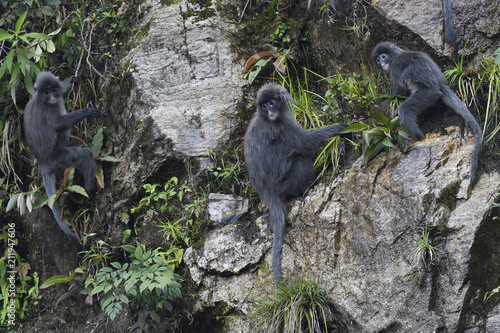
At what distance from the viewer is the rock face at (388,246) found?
3.18m

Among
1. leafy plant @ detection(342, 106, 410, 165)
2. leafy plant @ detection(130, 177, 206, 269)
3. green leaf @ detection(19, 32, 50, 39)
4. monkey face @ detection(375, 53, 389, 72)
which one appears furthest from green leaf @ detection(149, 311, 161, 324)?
green leaf @ detection(19, 32, 50, 39)

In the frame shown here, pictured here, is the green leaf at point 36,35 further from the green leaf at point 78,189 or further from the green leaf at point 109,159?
the green leaf at point 78,189

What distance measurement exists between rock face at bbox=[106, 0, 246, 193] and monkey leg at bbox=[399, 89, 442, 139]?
5.36ft

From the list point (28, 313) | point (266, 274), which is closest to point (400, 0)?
point (266, 274)

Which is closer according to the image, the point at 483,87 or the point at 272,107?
the point at 483,87

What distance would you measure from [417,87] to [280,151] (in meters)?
1.11

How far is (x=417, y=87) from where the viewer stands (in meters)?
3.89

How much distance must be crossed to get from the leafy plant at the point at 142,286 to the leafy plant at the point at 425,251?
5.71ft

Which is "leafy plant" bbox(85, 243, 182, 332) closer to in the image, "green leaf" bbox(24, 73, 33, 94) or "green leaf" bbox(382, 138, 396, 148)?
"green leaf" bbox(382, 138, 396, 148)

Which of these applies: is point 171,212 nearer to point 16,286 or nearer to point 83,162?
point 83,162

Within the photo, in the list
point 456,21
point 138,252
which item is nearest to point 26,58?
point 138,252

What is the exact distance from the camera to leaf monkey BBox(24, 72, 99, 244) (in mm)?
4918

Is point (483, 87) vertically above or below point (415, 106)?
above

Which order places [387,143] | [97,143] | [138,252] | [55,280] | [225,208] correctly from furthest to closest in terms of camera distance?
[97,143], [55,280], [225,208], [138,252], [387,143]
